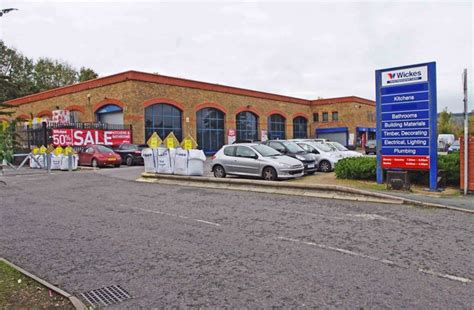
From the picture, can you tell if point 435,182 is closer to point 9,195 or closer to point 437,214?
point 437,214

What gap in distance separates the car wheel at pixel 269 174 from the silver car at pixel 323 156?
396 cm

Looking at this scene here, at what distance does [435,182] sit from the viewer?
37.0 feet

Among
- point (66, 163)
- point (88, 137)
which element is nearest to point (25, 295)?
point (66, 163)

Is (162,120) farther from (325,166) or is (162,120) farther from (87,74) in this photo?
(87,74)

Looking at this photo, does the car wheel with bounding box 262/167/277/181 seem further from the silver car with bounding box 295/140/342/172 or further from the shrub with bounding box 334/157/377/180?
the silver car with bounding box 295/140/342/172

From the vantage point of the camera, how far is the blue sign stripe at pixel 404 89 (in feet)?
37.7

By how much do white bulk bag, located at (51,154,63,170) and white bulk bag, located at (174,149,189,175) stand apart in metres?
9.18

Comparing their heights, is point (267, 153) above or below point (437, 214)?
above

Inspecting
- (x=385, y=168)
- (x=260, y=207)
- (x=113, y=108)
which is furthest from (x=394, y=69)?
(x=113, y=108)

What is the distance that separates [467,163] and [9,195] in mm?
14071

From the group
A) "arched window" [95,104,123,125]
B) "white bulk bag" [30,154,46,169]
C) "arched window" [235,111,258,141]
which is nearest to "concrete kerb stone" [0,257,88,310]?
→ "white bulk bag" [30,154,46,169]

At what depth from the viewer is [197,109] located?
34.4 m

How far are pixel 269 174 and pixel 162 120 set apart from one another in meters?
19.4

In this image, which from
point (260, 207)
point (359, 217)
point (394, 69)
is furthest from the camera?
point (394, 69)
